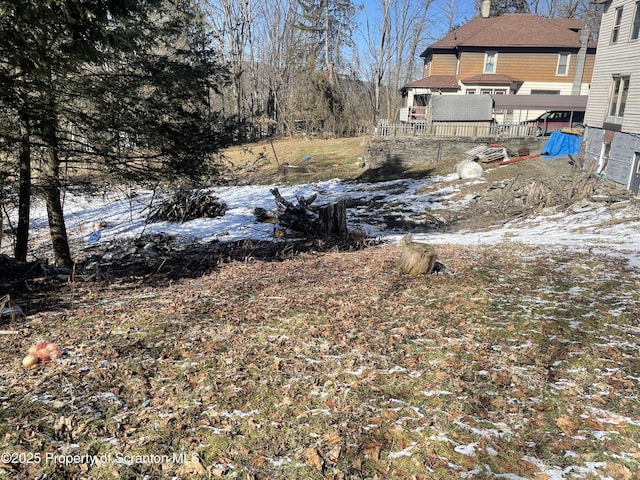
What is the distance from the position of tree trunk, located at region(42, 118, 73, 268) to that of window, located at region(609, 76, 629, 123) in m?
17.8

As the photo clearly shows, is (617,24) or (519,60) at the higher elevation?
(519,60)

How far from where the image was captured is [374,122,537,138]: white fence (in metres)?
22.6

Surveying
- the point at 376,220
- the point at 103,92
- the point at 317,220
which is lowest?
the point at 376,220

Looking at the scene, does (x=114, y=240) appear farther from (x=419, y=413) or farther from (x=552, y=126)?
(x=552, y=126)

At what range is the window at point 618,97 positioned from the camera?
15727mm

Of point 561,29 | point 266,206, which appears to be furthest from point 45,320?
point 561,29

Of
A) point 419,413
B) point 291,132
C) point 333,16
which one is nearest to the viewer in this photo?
point 419,413

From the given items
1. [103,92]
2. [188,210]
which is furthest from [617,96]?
[103,92]

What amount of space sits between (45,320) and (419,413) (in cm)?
497

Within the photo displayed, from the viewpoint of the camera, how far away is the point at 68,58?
6195 millimetres

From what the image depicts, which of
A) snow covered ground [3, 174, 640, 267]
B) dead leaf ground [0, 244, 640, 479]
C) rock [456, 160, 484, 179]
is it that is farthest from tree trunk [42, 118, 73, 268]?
rock [456, 160, 484, 179]

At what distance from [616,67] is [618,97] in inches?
45.2

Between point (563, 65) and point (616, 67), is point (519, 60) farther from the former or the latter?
point (616, 67)

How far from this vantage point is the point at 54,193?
8102mm
